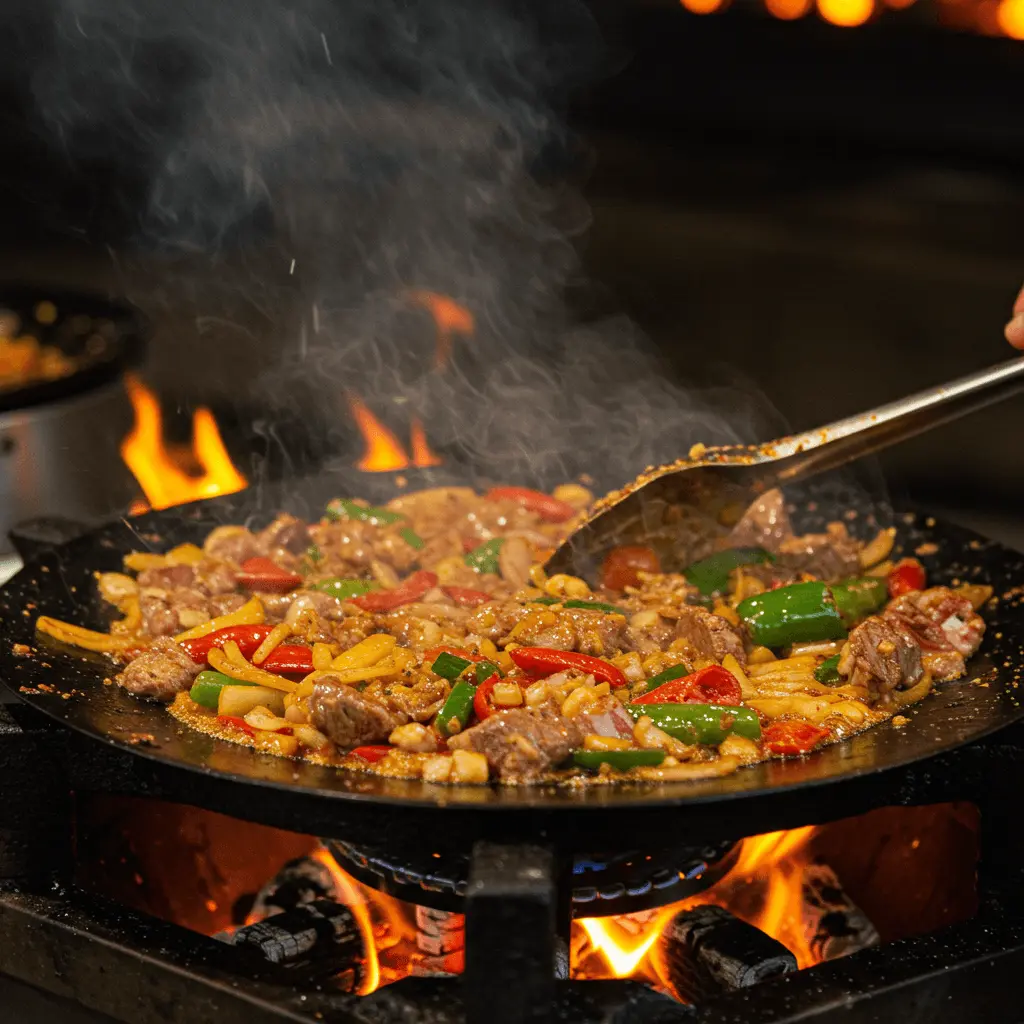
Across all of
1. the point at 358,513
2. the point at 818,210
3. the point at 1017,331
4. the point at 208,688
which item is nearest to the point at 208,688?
the point at 208,688

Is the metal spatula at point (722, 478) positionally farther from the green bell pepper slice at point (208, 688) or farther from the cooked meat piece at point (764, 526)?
the green bell pepper slice at point (208, 688)

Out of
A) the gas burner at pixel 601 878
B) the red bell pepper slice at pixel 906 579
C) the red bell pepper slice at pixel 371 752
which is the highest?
the red bell pepper slice at pixel 371 752

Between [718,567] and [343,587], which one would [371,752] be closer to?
[343,587]

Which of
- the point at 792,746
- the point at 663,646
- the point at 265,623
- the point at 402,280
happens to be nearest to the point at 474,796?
the point at 792,746

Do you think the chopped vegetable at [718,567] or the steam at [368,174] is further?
the steam at [368,174]

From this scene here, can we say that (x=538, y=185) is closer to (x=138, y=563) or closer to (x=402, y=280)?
(x=402, y=280)

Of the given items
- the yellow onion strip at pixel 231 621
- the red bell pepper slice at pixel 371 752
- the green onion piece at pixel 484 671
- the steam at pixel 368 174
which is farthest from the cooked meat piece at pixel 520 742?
the steam at pixel 368 174

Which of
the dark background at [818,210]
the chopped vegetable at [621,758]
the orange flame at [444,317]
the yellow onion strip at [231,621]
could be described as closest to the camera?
the chopped vegetable at [621,758]
